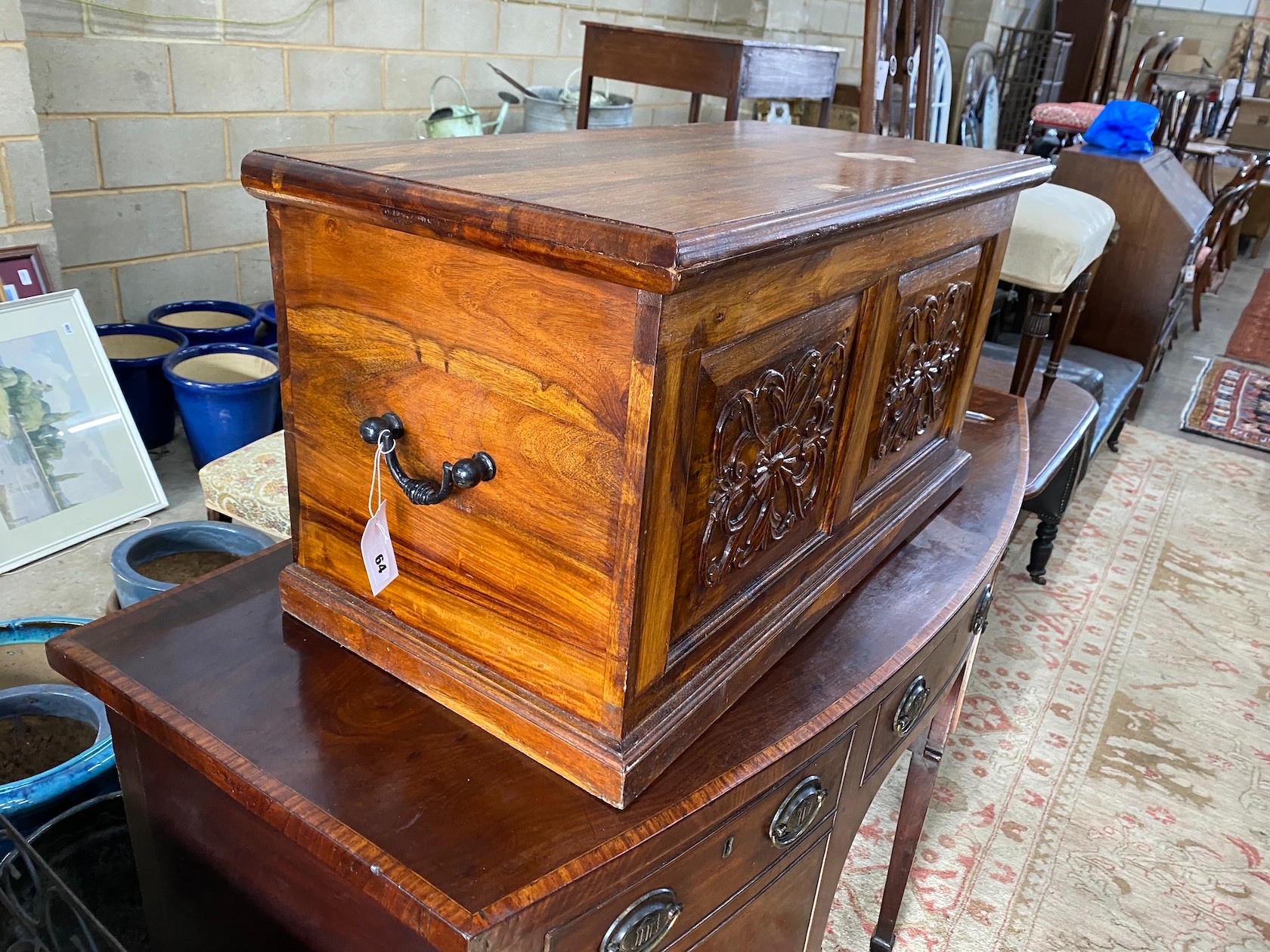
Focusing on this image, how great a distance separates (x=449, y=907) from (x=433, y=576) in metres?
0.25

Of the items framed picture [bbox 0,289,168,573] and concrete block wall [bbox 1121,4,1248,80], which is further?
concrete block wall [bbox 1121,4,1248,80]

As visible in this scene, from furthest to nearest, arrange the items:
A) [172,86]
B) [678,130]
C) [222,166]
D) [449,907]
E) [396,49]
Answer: [396,49] < [222,166] < [172,86] < [678,130] < [449,907]

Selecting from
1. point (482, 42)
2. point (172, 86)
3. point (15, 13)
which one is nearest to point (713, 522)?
point (15, 13)

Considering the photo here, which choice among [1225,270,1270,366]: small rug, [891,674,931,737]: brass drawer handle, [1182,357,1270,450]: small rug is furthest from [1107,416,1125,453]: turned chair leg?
[891,674,931,737]: brass drawer handle

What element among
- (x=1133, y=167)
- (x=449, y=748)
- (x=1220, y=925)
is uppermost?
(x=1133, y=167)

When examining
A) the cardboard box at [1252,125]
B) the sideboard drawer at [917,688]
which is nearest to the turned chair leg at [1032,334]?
the sideboard drawer at [917,688]

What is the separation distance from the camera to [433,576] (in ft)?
2.46

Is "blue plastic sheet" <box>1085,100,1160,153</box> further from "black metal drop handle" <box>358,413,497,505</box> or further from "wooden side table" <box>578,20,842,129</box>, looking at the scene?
"black metal drop handle" <box>358,413,497,505</box>

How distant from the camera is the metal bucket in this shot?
9.95 ft

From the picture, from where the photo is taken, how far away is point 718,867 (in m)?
0.76

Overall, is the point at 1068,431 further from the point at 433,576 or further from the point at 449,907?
the point at 449,907

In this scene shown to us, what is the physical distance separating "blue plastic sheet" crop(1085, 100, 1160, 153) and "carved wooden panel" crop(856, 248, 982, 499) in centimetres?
258

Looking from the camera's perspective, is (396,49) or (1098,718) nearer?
(1098,718)

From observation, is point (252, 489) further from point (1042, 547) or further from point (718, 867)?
point (1042, 547)
